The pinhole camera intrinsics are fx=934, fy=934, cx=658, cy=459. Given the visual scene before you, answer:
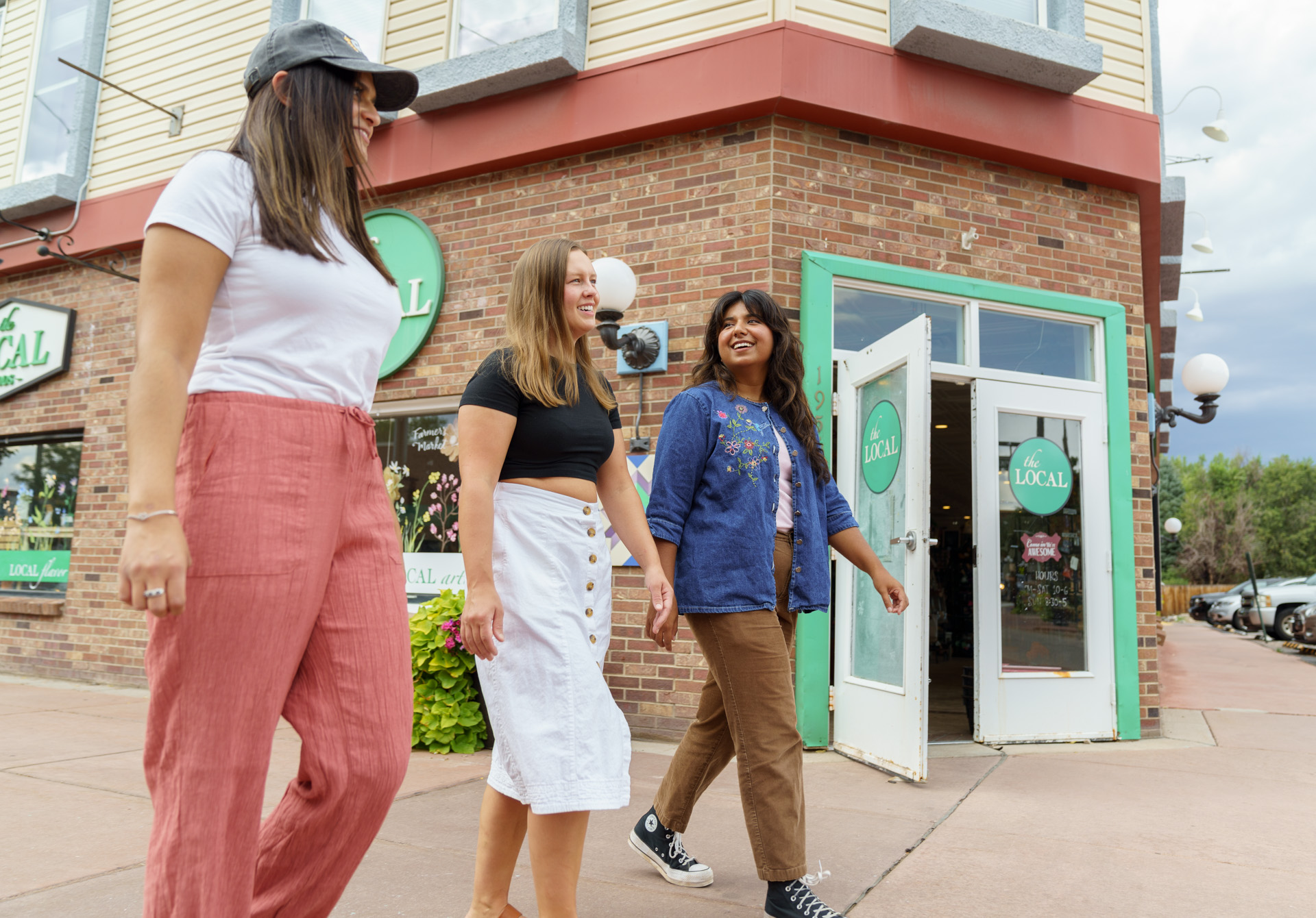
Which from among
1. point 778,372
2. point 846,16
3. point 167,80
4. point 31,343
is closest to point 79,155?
point 167,80

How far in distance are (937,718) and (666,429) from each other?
16.5 feet

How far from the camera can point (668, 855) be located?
2955 mm

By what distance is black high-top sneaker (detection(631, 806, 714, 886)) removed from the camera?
2912 mm

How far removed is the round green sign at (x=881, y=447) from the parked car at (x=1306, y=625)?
12706 mm

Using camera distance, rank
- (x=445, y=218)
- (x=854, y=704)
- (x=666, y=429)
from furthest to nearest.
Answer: (x=445, y=218) → (x=854, y=704) → (x=666, y=429)

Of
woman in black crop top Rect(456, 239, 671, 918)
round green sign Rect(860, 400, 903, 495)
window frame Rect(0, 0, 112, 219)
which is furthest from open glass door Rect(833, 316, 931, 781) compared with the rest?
window frame Rect(0, 0, 112, 219)

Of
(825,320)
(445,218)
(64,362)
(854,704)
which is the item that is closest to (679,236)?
(825,320)

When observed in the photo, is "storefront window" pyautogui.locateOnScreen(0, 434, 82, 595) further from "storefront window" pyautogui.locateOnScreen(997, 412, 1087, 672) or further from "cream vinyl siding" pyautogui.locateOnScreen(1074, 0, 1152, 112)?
"cream vinyl siding" pyautogui.locateOnScreen(1074, 0, 1152, 112)

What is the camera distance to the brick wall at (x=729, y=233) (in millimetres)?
5738

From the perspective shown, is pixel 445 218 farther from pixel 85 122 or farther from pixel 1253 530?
pixel 1253 530

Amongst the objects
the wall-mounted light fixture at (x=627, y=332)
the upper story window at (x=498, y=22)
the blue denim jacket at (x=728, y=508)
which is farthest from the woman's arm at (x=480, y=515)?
the upper story window at (x=498, y=22)

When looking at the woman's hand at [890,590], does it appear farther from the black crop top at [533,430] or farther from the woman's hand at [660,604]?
the black crop top at [533,430]

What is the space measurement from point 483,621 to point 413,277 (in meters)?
5.39

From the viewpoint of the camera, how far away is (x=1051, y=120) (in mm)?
6238
